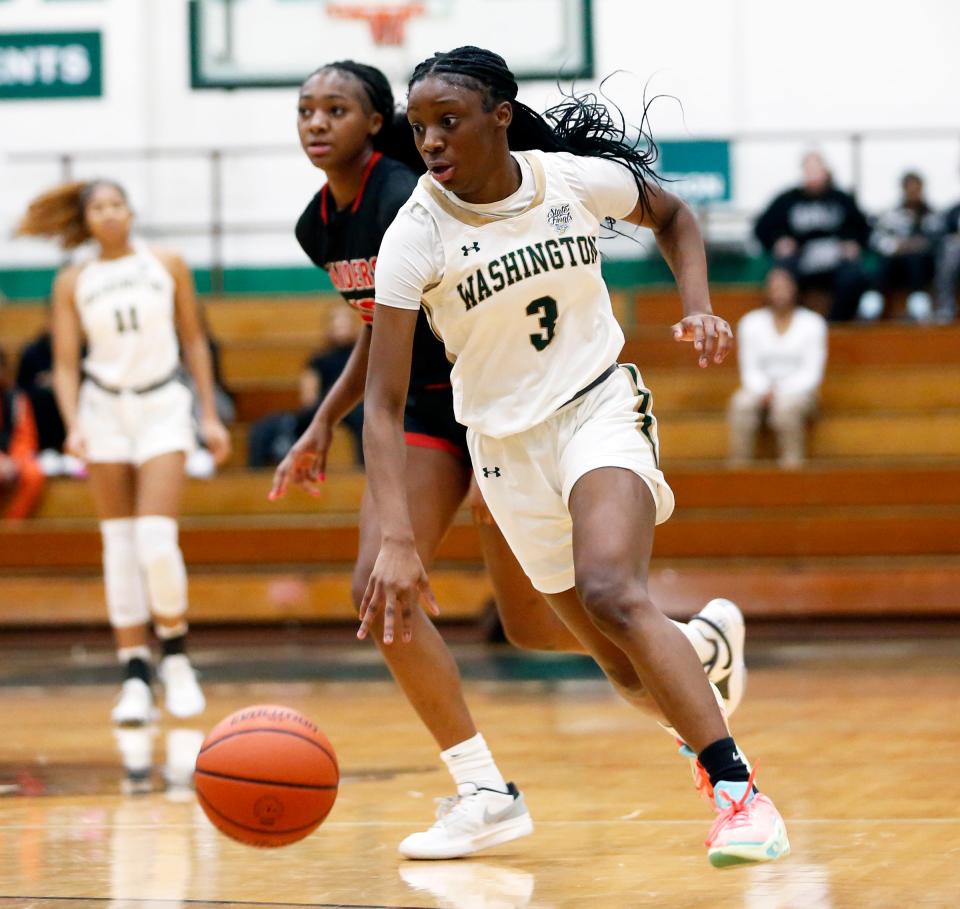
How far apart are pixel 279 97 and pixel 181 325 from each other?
26.6 feet

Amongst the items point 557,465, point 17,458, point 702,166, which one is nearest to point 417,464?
point 557,465

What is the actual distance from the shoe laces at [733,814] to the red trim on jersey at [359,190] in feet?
6.27

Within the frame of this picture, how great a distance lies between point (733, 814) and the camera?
3342mm

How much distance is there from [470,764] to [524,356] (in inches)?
42.7

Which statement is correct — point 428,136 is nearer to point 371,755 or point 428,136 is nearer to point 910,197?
point 371,755

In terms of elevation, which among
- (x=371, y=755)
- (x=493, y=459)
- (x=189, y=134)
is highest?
(x=189, y=134)

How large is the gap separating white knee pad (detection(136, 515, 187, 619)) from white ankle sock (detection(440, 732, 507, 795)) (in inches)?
111

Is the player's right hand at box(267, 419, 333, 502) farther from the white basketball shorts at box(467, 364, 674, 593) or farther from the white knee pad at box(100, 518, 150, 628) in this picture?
the white knee pad at box(100, 518, 150, 628)

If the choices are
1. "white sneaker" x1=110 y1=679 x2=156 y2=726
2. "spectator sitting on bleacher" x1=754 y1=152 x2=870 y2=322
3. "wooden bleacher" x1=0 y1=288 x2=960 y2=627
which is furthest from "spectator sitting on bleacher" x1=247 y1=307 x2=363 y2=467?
"white sneaker" x1=110 y1=679 x2=156 y2=726

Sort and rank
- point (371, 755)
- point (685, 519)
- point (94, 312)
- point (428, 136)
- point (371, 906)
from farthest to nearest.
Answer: point (685, 519)
point (94, 312)
point (371, 755)
point (428, 136)
point (371, 906)

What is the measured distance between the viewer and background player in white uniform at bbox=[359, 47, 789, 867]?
11.6 feet

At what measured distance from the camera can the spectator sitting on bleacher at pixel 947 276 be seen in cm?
1230

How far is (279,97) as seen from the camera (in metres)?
14.9

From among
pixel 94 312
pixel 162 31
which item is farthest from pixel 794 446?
pixel 162 31
